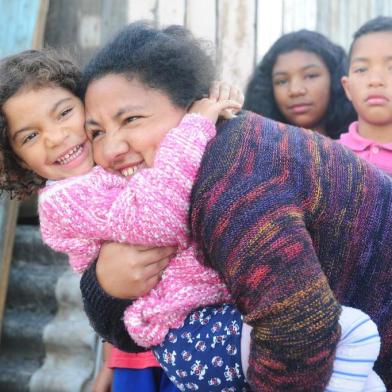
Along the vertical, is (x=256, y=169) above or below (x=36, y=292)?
above

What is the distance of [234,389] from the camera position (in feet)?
5.24

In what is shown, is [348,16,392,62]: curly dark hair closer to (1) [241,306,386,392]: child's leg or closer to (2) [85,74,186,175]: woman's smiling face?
(2) [85,74,186,175]: woman's smiling face

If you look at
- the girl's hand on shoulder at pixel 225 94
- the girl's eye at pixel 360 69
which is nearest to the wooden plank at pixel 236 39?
the girl's eye at pixel 360 69

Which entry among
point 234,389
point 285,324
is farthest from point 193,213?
point 234,389

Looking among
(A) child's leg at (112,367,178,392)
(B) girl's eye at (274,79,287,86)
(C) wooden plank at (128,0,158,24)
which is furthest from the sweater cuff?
(C) wooden plank at (128,0,158,24)

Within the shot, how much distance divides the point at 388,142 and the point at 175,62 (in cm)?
136

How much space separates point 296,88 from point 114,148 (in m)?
1.74

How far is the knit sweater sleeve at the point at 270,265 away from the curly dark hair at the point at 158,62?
0.36 meters

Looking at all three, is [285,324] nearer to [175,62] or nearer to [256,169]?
[256,169]

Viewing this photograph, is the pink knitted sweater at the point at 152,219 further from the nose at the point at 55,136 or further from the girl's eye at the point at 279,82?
the girl's eye at the point at 279,82

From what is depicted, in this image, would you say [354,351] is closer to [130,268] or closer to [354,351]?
[354,351]

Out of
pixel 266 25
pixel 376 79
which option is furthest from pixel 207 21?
pixel 376 79

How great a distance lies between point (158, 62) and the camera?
1714mm

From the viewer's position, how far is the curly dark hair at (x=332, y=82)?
321cm
